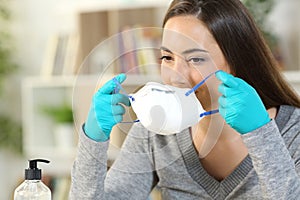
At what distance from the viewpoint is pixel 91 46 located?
9.44 ft

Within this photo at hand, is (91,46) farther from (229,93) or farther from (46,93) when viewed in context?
(229,93)

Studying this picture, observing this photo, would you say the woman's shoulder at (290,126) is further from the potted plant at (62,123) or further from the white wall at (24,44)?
the white wall at (24,44)

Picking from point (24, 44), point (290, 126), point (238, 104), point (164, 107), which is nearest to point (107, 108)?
point (164, 107)

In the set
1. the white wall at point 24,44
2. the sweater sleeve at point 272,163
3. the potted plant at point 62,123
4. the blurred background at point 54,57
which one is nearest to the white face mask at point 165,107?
the sweater sleeve at point 272,163

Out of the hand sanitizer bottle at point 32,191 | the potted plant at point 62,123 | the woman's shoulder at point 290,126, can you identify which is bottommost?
the hand sanitizer bottle at point 32,191

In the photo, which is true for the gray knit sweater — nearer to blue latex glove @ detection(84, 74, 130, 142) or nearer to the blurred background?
blue latex glove @ detection(84, 74, 130, 142)

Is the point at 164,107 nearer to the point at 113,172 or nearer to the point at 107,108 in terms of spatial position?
→ the point at 107,108

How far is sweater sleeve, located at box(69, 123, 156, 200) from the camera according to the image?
1214 mm

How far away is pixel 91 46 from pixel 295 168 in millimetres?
1792

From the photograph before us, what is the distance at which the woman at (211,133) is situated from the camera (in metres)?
1.11

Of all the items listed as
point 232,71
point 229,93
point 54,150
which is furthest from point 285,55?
point 229,93

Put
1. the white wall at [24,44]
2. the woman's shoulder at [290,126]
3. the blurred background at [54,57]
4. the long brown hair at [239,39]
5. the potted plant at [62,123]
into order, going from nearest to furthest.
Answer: the long brown hair at [239,39] → the woman's shoulder at [290,126] → the blurred background at [54,57] → the potted plant at [62,123] → the white wall at [24,44]

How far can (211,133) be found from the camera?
118 centimetres

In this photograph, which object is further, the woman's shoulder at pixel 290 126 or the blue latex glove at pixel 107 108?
the woman's shoulder at pixel 290 126
